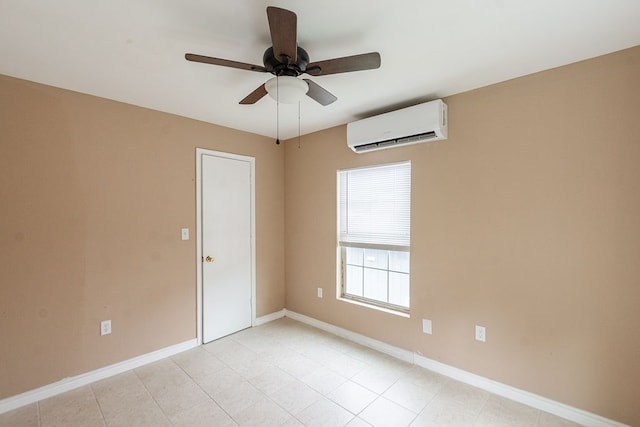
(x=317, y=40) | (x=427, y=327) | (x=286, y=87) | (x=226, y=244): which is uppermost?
(x=317, y=40)

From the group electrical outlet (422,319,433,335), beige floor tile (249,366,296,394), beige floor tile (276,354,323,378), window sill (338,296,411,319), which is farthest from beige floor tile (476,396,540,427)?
beige floor tile (249,366,296,394)

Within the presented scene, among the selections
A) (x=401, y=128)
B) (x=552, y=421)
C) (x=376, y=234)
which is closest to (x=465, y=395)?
(x=552, y=421)

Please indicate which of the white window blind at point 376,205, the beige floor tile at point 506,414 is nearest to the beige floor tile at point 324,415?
the beige floor tile at point 506,414

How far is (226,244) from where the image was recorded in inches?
132

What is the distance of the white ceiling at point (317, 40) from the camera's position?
1.44 m

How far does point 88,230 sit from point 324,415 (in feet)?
7.90

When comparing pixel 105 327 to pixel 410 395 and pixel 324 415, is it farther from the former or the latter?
pixel 410 395

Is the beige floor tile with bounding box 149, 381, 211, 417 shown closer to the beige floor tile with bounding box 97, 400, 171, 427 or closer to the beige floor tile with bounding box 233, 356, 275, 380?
the beige floor tile with bounding box 97, 400, 171, 427

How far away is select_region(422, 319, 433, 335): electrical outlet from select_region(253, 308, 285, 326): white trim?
6.56ft

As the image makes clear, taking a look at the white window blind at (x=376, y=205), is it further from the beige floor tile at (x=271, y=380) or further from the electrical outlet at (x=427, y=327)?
the beige floor tile at (x=271, y=380)

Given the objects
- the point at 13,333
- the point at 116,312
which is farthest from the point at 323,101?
the point at 13,333

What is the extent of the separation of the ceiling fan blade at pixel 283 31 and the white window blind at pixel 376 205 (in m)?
1.74

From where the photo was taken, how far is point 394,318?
9.38ft

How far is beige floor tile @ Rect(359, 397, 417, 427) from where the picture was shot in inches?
77.0
